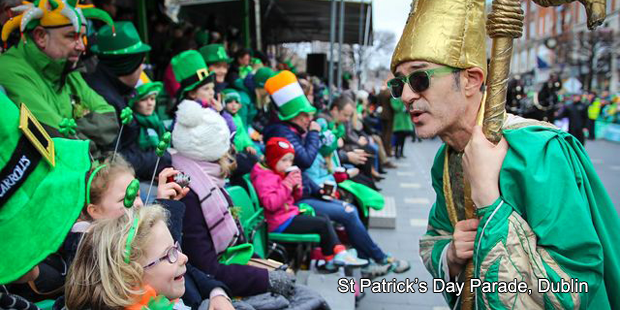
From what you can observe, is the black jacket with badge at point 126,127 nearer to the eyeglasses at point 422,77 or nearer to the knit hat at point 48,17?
the knit hat at point 48,17

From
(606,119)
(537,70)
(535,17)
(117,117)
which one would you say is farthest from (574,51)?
(117,117)

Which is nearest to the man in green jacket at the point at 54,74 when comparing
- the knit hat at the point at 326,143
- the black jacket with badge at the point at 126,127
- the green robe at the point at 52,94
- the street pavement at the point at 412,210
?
the green robe at the point at 52,94

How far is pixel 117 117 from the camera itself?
3221 millimetres

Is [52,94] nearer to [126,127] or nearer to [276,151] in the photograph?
[126,127]

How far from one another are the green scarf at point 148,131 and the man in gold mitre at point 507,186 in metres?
2.12

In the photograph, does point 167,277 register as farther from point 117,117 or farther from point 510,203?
point 117,117

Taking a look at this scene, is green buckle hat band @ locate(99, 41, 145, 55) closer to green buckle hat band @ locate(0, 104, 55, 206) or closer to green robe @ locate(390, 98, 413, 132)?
green buckle hat band @ locate(0, 104, 55, 206)

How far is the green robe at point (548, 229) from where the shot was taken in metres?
1.46

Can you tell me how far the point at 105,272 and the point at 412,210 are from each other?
6.12 metres

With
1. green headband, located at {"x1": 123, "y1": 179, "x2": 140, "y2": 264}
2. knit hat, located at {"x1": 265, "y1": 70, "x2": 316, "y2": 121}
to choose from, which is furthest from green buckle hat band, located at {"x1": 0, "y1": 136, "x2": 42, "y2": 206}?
knit hat, located at {"x1": 265, "y1": 70, "x2": 316, "y2": 121}

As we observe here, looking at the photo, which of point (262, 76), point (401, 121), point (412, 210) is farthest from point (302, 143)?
point (401, 121)

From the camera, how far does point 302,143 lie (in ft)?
16.3

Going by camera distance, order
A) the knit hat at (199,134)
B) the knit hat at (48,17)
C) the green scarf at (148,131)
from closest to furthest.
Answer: the knit hat at (48,17) → the knit hat at (199,134) → the green scarf at (148,131)

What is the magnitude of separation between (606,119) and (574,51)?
21.3 meters
